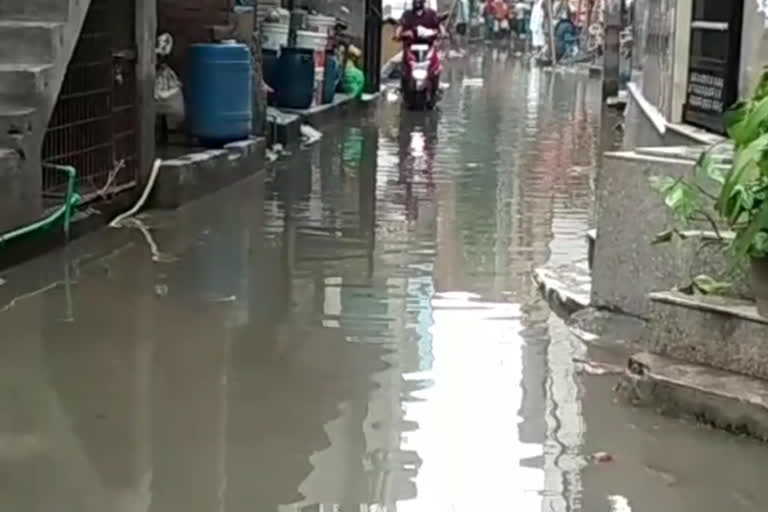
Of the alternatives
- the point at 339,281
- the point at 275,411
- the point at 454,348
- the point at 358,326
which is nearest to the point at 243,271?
the point at 339,281

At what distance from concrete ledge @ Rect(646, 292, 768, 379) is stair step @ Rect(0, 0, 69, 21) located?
4.48m

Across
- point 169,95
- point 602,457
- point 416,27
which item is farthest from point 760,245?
point 416,27

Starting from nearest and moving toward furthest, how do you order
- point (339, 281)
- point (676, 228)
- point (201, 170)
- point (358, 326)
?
point (676, 228), point (358, 326), point (339, 281), point (201, 170)

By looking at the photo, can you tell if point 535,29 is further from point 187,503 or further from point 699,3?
point 187,503

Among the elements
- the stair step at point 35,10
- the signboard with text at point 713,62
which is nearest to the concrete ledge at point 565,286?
the signboard with text at point 713,62

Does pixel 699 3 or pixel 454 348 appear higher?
pixel 699 3

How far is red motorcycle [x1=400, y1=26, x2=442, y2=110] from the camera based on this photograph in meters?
20.4

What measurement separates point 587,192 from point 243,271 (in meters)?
4.79

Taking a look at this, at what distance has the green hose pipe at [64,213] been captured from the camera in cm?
799

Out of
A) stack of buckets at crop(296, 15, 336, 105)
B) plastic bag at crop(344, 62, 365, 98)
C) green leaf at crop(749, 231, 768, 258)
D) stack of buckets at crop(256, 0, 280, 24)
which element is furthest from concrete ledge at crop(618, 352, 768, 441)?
plastic bag at crop(344, 62, 365, 98)

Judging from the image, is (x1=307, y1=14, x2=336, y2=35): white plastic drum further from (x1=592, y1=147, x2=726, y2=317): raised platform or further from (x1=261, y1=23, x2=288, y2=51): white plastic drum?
(x1=592, y1=147, x2=726, y2=317): raised platform

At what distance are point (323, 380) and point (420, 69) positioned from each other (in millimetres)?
14660

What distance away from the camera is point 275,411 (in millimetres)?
5570

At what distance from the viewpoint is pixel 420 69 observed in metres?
20.3
